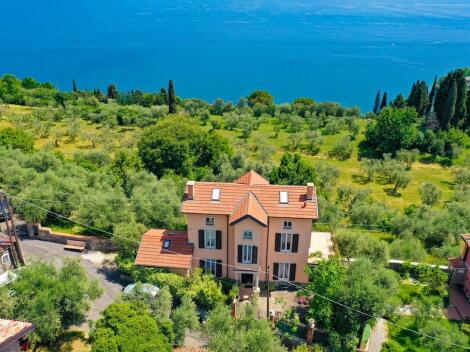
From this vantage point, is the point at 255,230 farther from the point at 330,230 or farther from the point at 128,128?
the point at 128,128

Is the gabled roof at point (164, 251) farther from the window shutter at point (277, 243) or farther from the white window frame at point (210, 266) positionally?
the window shutter at point (277, 243)

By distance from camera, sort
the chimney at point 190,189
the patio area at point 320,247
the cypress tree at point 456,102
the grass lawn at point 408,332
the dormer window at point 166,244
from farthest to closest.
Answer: the cypress tree at point 456,102, the patio area at point 320,247, the dormer window at point 166,244, the chimney at point 190,189, the grass lawn at point 408,332

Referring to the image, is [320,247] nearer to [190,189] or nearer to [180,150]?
[190,189]

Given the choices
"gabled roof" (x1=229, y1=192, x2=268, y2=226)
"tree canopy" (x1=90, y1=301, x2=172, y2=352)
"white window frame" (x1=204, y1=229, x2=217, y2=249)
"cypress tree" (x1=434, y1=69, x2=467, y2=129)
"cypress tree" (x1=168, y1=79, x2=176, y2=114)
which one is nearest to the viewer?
"tree canopy" (x1=90, y1=301, x2=172, y2=352)

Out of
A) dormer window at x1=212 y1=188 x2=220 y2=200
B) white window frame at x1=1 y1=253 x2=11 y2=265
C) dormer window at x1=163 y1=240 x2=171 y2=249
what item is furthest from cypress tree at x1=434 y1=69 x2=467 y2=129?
white window frame at x1=1 y1=253 x2=11 y2=265

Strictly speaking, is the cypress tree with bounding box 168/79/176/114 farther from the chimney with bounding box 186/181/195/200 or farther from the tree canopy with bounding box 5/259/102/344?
the tree canopy with bounding box 5/259/102/344

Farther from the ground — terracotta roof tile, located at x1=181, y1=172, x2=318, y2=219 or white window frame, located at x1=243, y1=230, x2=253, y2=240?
terracotta roof tile, located at x1=181, y1=172, x2=318, y2=219

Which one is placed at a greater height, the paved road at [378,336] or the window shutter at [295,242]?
the window shutter at [295,242]

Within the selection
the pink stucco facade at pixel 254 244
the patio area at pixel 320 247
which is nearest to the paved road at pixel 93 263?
the pink stucco facade at pixel 254 244

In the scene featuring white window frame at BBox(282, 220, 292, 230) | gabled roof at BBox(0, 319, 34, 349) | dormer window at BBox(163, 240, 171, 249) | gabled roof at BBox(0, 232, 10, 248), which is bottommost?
dormer window at BBox(163, 240, 171, 249)
